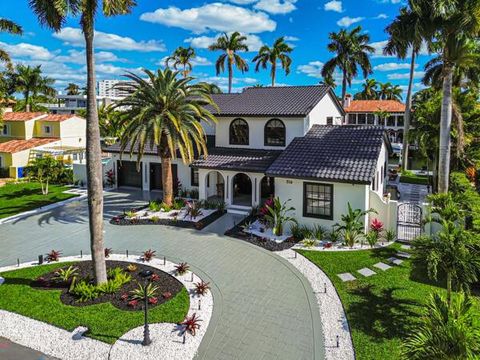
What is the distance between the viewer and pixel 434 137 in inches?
1017

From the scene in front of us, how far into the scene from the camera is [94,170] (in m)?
11.9

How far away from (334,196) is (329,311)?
767cm

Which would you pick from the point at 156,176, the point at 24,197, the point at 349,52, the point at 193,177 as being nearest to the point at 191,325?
the point at 193,177

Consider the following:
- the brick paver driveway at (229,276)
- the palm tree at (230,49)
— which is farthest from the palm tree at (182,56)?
the brick paver driveway at (229,276)

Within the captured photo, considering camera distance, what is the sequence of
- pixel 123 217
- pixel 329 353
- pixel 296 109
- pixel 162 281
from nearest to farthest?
pixel 329 353 < pixel 162 281 < pixel 123 217 < pixel 296 109

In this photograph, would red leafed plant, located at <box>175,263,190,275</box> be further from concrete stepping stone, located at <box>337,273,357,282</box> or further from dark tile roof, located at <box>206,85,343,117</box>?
dark tile roof, located at <box>206,85,343,117</box>

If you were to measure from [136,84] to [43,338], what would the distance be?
52.7ft

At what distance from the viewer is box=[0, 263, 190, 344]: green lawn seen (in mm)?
10328

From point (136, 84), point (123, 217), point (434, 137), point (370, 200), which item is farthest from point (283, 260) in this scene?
point (434, 137)

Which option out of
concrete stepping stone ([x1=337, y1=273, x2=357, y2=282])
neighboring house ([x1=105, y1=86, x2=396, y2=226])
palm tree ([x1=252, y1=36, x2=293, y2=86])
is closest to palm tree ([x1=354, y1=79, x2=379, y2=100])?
palm tree ([x1=252, y1=36, x2=293, y2=86])

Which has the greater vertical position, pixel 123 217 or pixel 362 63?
pixel 362 63

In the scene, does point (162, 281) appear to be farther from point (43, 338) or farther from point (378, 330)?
point (378, 330)

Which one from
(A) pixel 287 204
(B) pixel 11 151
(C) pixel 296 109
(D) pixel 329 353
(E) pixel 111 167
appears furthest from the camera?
(B) pixel 11 151

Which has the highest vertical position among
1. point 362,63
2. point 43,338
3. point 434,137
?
point 362,63
